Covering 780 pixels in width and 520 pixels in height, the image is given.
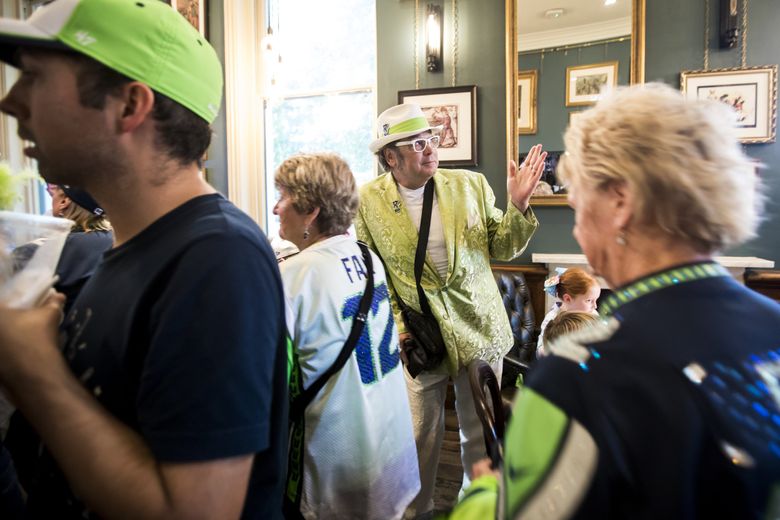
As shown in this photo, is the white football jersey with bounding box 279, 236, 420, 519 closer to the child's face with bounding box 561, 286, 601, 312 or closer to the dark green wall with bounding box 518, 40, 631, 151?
the child's face with bounding box 561, 286, 601, 312

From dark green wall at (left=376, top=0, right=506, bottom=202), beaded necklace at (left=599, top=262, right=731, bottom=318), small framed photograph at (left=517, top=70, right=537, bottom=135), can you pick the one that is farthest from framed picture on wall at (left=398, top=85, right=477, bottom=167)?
beaded necklace at (left=599, top=262, right=731, bottom=318)

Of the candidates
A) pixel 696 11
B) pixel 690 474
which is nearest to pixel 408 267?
pixel 690 474

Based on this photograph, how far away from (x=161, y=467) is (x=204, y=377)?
0.12 metres

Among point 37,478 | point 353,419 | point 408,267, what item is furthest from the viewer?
point 408,267

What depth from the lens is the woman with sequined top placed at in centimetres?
51

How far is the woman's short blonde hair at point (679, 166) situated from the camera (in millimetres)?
652

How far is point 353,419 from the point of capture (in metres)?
1.35

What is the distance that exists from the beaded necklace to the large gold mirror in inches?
110

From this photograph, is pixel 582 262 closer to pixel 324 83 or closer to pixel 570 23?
pixel 570 23

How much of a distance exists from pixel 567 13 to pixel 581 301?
6.69 feet

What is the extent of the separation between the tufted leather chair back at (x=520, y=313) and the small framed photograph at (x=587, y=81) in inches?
49.0

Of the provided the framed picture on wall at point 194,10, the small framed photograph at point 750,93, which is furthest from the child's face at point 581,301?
the framed picture on wall at point 194,10

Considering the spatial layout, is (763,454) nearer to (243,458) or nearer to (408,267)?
(243,458)

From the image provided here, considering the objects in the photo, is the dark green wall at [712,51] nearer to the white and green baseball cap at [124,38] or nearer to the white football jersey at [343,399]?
the white football jersey at [343,399]
